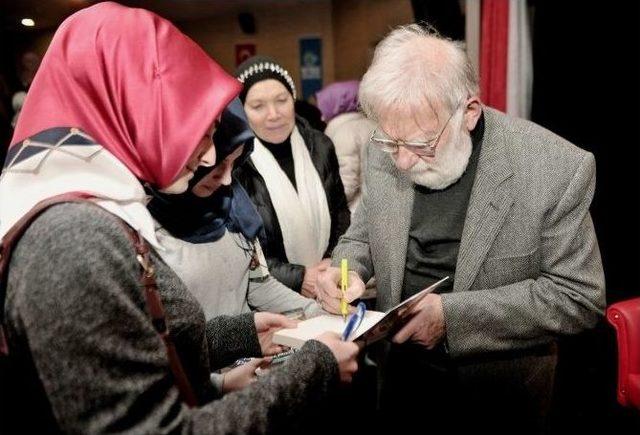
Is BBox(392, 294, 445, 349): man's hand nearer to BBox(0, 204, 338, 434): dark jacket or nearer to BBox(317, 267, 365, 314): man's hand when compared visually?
BBox(317, 267, 365, 314): man's hand

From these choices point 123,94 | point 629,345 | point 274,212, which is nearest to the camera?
point 123,94

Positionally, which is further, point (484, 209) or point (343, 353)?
point (484, 209)

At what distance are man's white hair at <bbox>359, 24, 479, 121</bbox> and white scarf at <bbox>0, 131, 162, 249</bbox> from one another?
888mm

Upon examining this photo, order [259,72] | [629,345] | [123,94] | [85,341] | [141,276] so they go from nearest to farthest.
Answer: [85,341] < [141,276] < [123,94] < [629,345] < [259,72]

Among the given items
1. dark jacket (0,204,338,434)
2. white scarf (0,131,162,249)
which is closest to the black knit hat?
white scarf (0,131,162,249)

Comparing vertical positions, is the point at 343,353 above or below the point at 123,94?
below

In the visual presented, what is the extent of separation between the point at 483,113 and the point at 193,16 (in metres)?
7.55

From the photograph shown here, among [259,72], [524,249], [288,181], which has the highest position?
[259,72]

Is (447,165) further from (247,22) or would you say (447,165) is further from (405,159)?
(247,22)

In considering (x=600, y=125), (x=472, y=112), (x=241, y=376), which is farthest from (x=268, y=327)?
(x=600, y=125)

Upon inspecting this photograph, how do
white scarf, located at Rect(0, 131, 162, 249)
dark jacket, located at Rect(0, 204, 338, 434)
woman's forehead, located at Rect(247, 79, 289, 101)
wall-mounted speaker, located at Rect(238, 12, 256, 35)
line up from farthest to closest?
1. wall-mounted speaker, located at Rect(238, 12, 256, 35)
2. woman's forehead, located at Rect(247, 79, 289, 101)
3. white scarf, located at Rect(0, 131, 162, 249)
4. dark jacket, located at Rect(0, 204, 338, 434)

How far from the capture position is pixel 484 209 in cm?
163

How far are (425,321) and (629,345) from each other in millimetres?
894

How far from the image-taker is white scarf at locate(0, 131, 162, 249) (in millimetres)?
905
